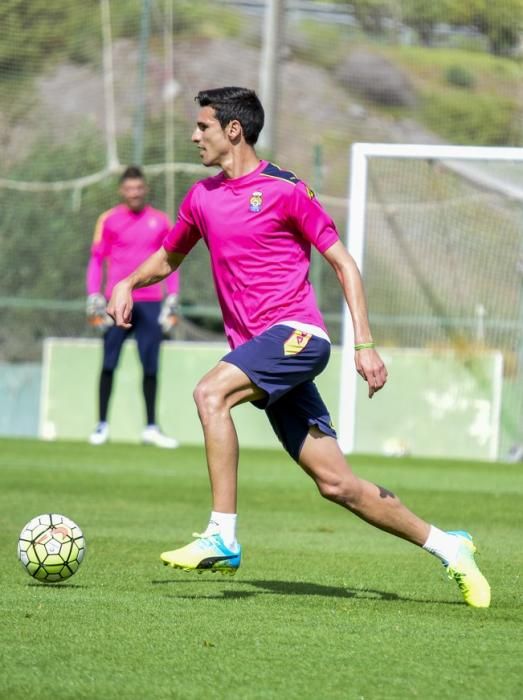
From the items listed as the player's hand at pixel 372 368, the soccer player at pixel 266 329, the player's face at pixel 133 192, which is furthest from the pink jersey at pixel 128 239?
the player's hand at pixel 372 368

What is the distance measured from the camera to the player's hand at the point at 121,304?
6.09m

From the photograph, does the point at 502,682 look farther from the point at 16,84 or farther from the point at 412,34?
the point at 16,84

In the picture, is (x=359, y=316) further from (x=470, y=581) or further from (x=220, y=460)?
(x=470, y=581)

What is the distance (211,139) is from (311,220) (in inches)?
22.8

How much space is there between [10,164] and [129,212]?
1031 cm

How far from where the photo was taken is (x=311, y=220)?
5.81 m

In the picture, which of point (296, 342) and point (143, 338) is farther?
point (143, 338)

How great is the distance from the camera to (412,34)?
75.1 ft

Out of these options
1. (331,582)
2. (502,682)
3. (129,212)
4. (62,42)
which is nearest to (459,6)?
(62,42)

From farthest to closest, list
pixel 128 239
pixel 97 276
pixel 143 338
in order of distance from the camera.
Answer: pixel 97 276, pixel 143 338, pixel 128 239

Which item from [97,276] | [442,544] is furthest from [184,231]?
[97,276]

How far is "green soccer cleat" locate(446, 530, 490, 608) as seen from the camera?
5656mm

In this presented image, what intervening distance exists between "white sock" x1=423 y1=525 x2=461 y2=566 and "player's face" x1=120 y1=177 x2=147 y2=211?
8644 mm

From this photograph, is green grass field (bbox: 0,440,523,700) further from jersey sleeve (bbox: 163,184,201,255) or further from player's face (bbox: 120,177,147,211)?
player's face (bbox: 120,177,147,211)
